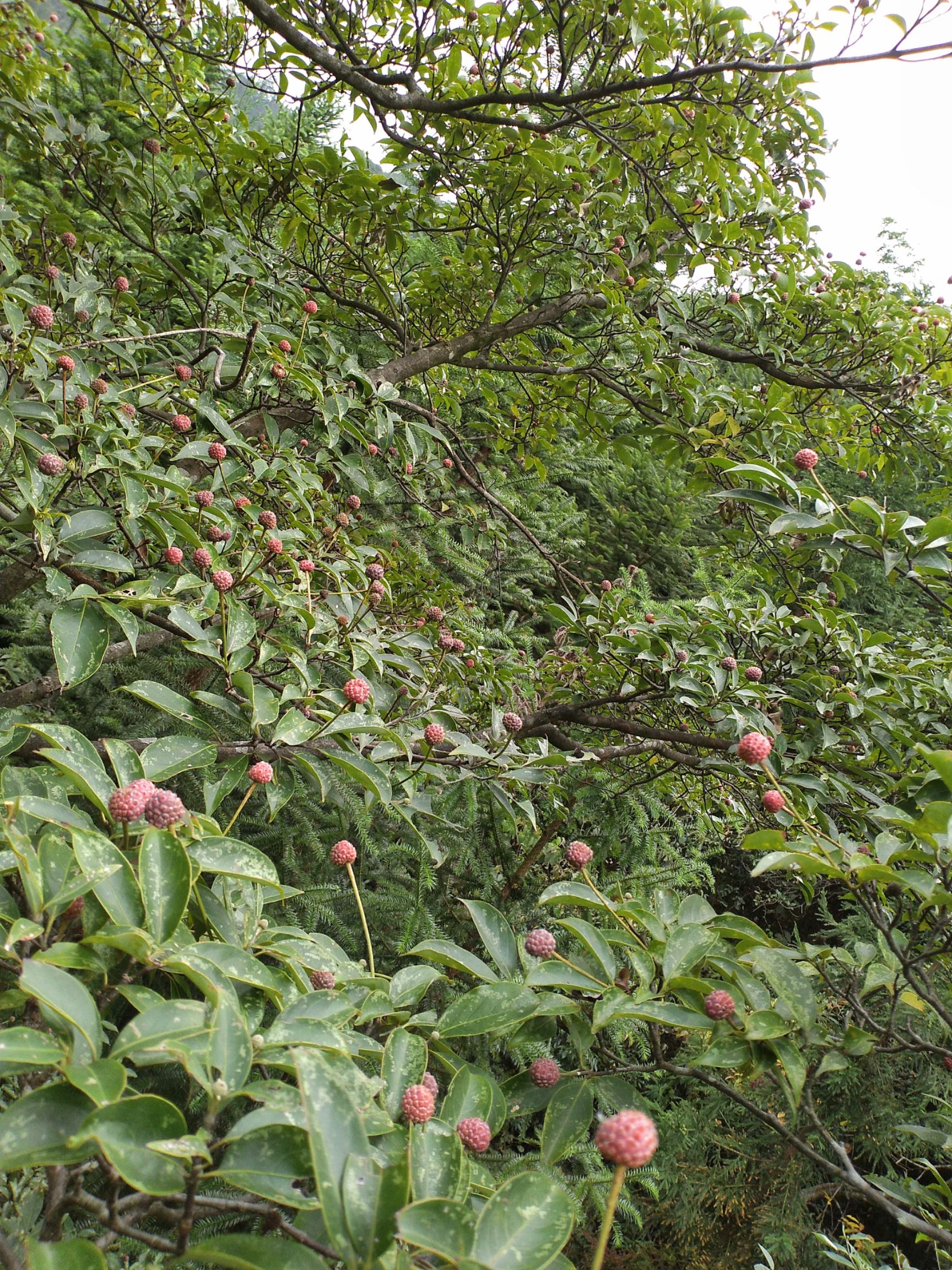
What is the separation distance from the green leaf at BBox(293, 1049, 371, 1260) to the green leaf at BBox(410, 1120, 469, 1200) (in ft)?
0.19

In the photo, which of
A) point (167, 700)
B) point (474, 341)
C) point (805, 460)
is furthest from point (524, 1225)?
point (474, 341)

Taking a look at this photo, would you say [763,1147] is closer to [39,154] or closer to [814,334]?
[814,334]

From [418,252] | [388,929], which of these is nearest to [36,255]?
[388,929]

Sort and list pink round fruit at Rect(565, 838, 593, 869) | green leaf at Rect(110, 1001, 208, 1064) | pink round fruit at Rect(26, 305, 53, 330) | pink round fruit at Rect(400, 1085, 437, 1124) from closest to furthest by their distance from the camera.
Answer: green leaf at Rect(110, 1001, 208, 1064) → pink round fruit at Rect(400, 1085, 437, 1124) → pink round fruit at Rect(565, 838, 593, 869) → pink round fruit at Rect(26, 305, 53, 330)

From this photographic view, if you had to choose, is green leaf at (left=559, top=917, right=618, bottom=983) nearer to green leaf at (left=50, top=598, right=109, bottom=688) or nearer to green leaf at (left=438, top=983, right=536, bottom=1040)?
green leaf at (left=438, top=983, right=536, bottom=1040)

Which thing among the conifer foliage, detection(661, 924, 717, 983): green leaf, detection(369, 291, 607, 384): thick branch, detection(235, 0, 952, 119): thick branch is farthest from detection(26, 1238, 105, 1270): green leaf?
detection(369, 291, 607, 384): thick branch

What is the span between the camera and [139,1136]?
475 mm

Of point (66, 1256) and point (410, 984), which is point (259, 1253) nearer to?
point (66, 1256)

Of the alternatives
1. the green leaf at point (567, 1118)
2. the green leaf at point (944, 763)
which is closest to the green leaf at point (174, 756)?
the green leaf at point (567, 1118)

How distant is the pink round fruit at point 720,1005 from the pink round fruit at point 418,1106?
0.31 meters

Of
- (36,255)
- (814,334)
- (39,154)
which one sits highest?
(814,334)

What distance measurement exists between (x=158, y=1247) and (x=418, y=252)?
563 centimetres

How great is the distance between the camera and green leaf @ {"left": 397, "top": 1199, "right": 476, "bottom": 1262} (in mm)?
436

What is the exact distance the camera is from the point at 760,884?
4109 mm
